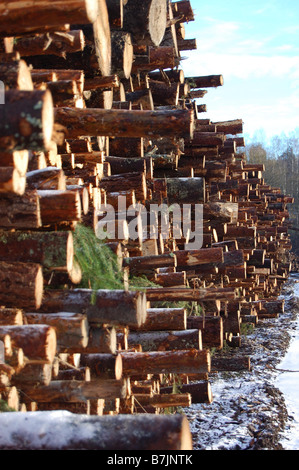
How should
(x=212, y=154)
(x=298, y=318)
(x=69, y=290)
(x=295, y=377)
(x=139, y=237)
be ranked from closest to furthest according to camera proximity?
(x=69, y=290)
(x=139, y=237)
(x=212, y=154)
(x=295, y=377)
(x=298, y=318)

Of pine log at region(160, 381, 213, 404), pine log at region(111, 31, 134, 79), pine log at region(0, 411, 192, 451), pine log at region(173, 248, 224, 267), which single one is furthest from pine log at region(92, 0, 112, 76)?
pine log at region(160, 381, 213, 404)

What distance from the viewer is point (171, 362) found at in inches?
165

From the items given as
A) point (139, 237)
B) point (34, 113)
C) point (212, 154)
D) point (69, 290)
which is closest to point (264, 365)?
point (212, 154)

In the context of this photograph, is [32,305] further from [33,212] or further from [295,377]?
[295,377]

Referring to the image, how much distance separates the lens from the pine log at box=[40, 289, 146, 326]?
3357 millimetres

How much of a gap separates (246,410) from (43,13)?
6.25m

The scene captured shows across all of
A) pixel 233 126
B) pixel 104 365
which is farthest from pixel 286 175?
pixel 104 365

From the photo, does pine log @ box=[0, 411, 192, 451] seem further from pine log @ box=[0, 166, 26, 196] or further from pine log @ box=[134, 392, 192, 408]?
pine log @ box=[134, 392, 192, 408]

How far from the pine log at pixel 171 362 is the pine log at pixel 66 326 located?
1.07 meters

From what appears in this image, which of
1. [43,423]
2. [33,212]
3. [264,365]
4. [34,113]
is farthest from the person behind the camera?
[264,365]

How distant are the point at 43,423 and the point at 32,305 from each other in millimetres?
835

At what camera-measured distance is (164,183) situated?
5680mm

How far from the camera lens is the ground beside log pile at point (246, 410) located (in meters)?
6.01

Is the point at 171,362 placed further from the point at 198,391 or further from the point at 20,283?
the point at 198,391
